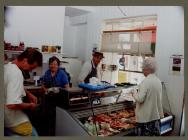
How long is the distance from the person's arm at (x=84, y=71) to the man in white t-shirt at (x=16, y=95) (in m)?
0.41

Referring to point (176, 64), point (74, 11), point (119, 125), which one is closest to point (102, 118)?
point (119, 125)

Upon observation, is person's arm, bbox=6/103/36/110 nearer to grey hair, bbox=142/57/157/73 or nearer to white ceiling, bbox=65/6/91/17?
white ceiling, bbox=65/6/91/17

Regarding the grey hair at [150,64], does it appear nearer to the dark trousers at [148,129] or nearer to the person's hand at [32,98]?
the dark trousers at [148,129]

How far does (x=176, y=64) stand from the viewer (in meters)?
2.24

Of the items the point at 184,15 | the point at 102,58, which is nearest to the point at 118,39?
the point at 102,58

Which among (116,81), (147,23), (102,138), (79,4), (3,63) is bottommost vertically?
(102,138)

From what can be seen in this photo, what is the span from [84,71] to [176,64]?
83 centimetres

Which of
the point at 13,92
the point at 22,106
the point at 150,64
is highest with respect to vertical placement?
the point at 150,64

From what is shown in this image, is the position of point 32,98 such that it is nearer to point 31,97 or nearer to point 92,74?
point 31,97

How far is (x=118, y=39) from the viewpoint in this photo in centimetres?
233

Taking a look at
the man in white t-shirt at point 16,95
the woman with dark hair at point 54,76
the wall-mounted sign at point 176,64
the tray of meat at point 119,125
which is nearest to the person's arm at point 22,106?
the man in white t-shirt at point 16,95

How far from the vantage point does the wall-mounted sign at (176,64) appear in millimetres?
2232

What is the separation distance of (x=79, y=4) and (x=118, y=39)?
1.58ft

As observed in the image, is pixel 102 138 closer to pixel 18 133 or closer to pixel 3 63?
pixel 18 133
